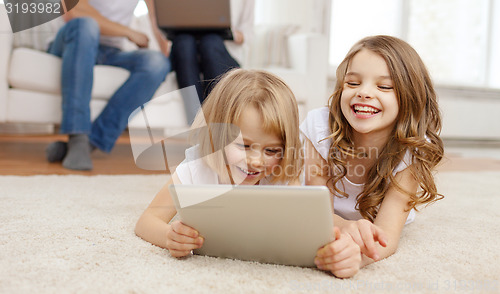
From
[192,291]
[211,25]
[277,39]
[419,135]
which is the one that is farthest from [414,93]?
[277,39]

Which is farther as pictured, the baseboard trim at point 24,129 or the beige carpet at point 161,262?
the baseboard trim at point 24,129

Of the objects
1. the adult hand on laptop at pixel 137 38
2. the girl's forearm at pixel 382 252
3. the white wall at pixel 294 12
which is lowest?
the girl's forearm at pixel 382 252

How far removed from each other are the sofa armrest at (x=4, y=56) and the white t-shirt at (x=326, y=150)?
1.20m

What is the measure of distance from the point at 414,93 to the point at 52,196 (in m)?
0.82

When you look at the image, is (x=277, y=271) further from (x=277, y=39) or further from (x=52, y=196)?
(x=277, y=39)

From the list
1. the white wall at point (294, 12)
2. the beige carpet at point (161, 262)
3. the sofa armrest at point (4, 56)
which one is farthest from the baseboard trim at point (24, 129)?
the beige carpet at point (161, 262)

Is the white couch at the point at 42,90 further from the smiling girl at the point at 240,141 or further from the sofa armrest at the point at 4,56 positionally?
the smiling girl at the point at 240,141

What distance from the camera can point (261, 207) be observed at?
49 centimetres

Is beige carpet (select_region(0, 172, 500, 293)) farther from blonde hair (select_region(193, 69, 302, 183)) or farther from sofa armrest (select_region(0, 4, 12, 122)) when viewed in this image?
sofa armrest (select_region(0, 4, 12, 122))

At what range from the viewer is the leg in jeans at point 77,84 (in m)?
1.46

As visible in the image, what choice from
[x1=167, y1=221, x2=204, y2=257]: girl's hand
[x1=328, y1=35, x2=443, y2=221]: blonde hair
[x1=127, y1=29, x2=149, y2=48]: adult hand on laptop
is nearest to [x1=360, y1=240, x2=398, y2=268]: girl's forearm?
[x1=328, y1=35, x2=443, y2=221]: blonde hair

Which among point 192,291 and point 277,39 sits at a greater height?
point 277,39

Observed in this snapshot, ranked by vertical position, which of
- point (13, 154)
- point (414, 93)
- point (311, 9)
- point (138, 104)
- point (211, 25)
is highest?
point (311, 9)

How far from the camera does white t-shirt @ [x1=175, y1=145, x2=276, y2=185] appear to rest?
689mm
